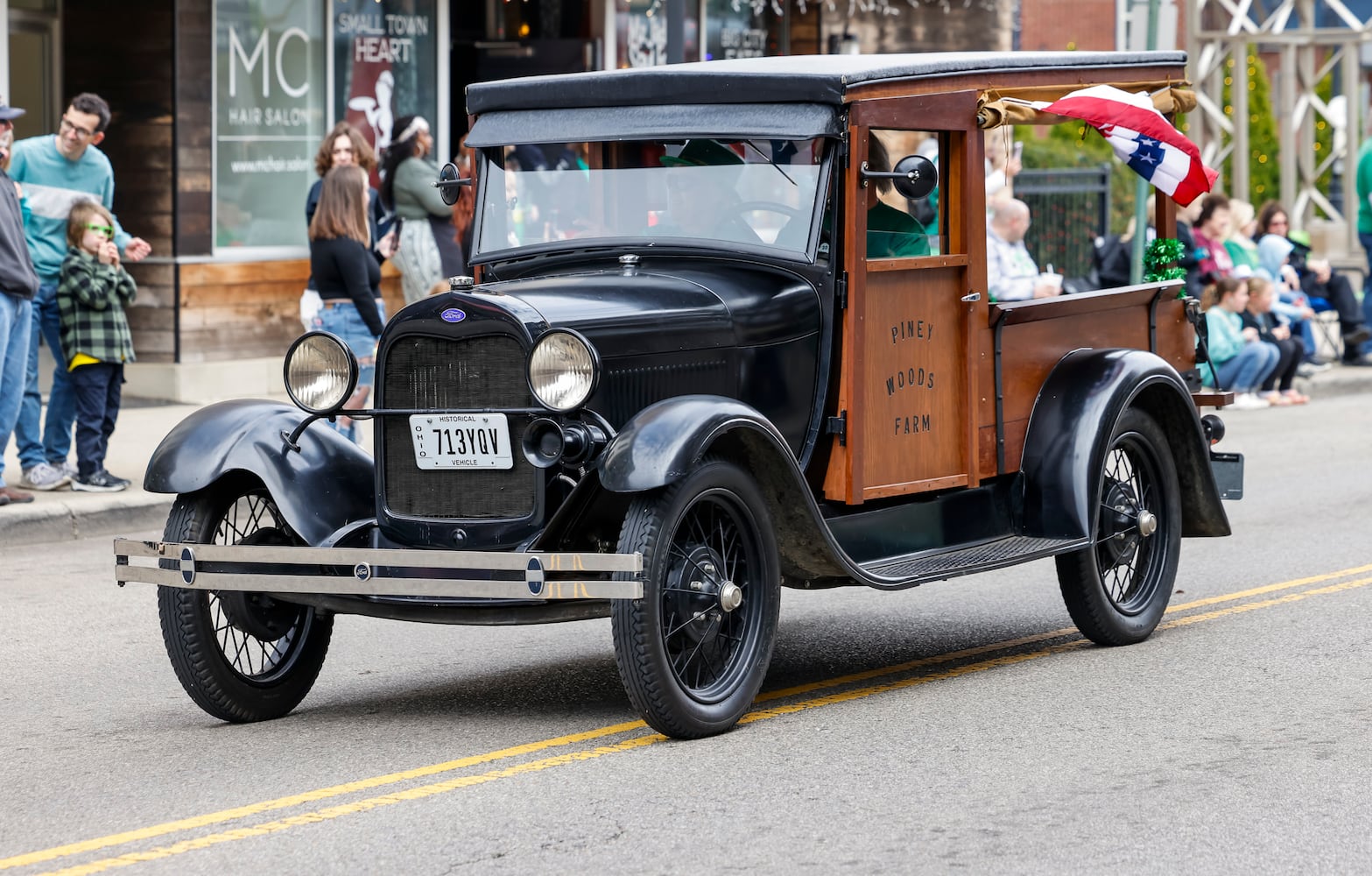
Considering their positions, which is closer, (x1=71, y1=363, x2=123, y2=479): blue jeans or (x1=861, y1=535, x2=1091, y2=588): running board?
(x1=861, y1=535, x2=1091, y2=588): running board

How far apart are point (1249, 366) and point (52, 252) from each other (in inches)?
392

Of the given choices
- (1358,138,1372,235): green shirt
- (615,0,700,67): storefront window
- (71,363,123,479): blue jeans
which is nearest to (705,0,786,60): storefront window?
(615,0,700,67): storefront window

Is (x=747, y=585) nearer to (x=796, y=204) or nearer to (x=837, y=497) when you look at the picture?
(x=837, y=497)

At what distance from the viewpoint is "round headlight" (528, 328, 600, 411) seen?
6066mm

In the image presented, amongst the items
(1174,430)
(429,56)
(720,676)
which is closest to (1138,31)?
(429,56)

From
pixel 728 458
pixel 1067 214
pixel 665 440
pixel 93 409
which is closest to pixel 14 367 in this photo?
pixel 93 409

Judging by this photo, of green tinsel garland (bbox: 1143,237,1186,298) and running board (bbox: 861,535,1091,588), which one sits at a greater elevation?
green tinsel garland (bbox: 1143,237,1186,298)

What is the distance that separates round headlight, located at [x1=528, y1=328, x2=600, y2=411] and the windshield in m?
1.09

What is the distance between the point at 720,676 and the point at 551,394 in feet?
3.31

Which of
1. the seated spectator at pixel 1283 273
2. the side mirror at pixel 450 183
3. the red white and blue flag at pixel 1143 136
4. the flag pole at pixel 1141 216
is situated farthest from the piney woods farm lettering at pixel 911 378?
the seated spectator at pixel 1283 273

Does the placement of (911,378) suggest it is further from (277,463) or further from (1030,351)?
(277,463)

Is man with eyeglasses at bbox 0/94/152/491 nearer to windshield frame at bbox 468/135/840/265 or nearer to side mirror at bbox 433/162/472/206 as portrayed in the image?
side mirror at bbox 433/162/472/206

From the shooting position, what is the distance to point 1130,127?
25.5 ft

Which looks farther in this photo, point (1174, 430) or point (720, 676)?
point (1174, 430)
